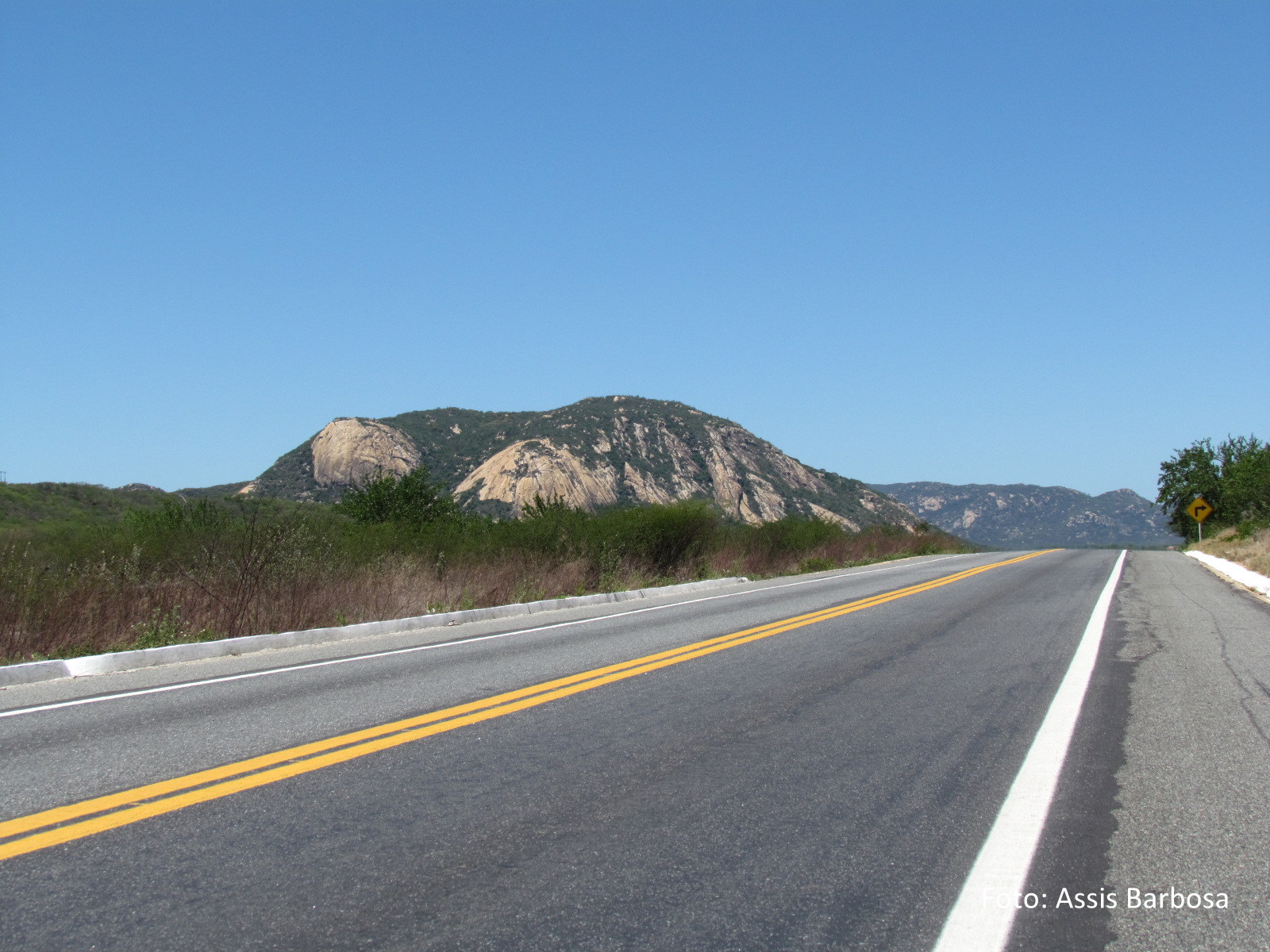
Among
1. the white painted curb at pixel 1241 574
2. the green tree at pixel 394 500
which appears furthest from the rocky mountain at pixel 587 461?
the white painted curb at pixel 1241 574

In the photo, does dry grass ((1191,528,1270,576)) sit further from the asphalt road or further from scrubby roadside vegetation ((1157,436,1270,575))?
the asphalt road

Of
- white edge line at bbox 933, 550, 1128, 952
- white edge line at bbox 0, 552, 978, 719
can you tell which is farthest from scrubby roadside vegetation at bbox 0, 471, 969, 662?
white edge line at bbox 933, 550, 1128, 952

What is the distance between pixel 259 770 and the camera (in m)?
5.16

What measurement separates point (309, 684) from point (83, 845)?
165 inches

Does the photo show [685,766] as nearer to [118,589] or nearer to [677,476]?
[118,589]

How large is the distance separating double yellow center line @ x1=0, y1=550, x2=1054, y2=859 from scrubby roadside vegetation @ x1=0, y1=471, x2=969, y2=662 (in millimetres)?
5495

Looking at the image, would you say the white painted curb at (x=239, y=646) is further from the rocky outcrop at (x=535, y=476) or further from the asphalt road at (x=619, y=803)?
the rocky outcrop at (x=535, y=476)

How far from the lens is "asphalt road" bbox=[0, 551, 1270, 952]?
332 cm

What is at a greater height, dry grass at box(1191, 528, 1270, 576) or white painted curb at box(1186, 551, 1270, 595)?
dry grass at box(1191, 528, 1270, 576)

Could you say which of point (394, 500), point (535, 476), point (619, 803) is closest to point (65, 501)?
point (394, 500)

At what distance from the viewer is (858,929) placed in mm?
3248

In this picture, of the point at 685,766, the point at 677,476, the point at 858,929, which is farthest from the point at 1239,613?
the point at 677,476

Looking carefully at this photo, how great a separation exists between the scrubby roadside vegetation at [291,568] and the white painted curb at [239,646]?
0.64m

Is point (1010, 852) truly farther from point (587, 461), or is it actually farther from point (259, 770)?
point (587, 461)
